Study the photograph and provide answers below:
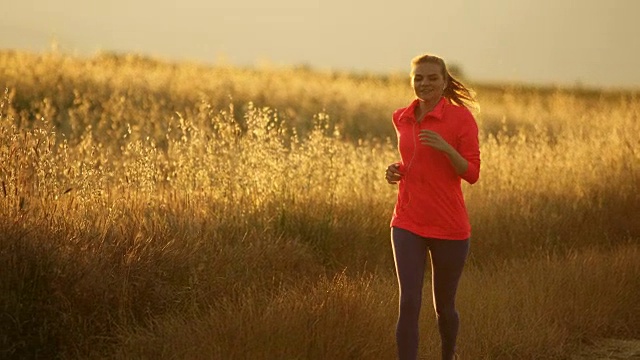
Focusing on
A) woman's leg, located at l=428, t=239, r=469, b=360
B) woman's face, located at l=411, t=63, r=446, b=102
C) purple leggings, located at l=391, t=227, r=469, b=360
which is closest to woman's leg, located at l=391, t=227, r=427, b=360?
purple leggings, located at l=391, t=227, r=469, b=360

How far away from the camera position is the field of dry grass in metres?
Result: 6.88

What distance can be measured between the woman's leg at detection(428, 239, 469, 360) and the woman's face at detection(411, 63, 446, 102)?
914 mm

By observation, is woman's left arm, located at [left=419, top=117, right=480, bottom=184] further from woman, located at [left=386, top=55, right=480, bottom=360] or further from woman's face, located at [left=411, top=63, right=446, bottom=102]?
woman's face, located at [left=411, top=63, right=446, bottom=102]

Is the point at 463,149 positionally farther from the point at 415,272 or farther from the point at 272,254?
the point at 272,254

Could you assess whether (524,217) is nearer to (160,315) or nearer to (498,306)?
(498,306)

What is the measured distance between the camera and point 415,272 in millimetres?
6141

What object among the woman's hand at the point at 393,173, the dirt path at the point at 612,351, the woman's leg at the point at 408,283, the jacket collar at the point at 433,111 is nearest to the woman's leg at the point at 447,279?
the woman's leg at the point at 408,283

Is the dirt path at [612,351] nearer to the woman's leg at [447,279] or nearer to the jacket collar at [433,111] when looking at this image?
the woman's leg at [447,279]

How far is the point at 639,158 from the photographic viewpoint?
15859mm

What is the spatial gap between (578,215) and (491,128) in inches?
700

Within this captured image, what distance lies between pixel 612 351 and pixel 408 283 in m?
2.99

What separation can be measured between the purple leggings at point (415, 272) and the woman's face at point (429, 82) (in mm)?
868

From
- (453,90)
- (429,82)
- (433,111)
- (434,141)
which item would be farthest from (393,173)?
(453,90)

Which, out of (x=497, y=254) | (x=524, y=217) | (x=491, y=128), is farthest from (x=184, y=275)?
(x=491, y=128)
